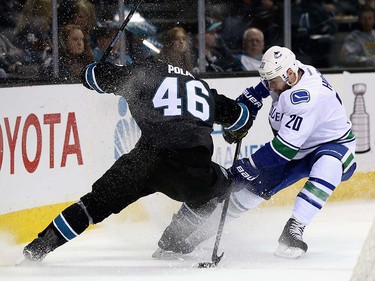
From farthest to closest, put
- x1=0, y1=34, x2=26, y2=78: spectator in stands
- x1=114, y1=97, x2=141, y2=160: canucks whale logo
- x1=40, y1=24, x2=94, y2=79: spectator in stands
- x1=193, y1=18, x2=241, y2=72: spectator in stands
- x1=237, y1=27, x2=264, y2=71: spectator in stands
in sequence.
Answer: x1=237, y1=27, x2=264, y2=71: spectator in stands, x1=193, y1=18, x2=241, y2=72: spectator in stands, x1=114, y1=97, x2=141, y2=160: canucks whale logo, x1=40, y1=24, x2=94, y2=79: spectator in stands, x1=0, y1=34, x2=26, y2=78: spectator in stands

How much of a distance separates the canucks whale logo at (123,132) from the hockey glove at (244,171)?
105 centimetres

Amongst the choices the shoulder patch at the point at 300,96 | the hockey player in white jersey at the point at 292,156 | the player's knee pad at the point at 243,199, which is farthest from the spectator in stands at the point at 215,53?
the shoulder patch at the point at 300,96

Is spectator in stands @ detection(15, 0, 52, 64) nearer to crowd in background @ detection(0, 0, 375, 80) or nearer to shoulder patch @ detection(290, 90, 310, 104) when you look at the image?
crowd in background @ detection(0, 0, 375, 80)

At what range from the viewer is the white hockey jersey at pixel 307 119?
14.5 ft

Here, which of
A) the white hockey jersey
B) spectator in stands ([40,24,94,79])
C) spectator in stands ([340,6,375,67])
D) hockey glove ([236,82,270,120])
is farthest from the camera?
spectator in stands ([340,6,375,67])

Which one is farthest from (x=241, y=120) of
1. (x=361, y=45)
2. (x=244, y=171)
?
(x=361, y=45)

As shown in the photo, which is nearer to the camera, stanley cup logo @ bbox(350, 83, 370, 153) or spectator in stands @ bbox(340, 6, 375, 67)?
stanley cup logo @ bbox(350, 83, 370, 153)

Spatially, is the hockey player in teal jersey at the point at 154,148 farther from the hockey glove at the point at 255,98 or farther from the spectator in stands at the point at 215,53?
the spectator in stands at the point at 215,53

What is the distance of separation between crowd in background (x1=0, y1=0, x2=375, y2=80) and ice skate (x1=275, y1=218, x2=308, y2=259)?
4.96 feet

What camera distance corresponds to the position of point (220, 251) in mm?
4668

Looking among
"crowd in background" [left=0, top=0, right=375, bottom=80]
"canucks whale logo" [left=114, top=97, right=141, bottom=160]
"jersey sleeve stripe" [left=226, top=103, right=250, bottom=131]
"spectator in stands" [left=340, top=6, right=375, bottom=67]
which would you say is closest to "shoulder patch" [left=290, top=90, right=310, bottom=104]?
"jersey sleeve stripe" [left=226, top=103, right=250, bottom=131]

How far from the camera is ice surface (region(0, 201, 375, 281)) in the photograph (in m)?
4.04

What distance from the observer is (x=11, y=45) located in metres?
5.12

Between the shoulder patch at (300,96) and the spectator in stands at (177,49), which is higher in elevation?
the shoulder patch at (300,96)
